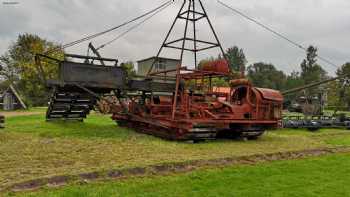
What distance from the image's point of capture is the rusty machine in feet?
40.9

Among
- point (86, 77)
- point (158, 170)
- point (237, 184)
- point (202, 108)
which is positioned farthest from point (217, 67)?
point (237, 184)

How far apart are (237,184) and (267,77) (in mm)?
106711

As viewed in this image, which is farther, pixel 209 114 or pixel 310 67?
pixel 310 67

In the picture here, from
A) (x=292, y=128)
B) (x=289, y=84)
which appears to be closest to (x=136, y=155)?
(x=292, y=128)

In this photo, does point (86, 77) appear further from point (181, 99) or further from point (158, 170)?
point (158, 170)

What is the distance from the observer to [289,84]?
106188 mm

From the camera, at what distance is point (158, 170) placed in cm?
738

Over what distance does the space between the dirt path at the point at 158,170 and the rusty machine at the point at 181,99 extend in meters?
2.96

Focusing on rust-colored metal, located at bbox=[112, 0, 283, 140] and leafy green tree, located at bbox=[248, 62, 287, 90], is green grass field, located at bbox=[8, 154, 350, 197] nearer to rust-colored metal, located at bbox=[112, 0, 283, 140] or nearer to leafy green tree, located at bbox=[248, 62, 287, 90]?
rust-colored metal, located at bbox=[112, 0, 283, 140]

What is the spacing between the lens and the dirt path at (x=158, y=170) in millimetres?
5900

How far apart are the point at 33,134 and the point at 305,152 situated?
8.11 m

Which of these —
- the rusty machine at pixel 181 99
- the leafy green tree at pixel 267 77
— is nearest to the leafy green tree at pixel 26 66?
the rusty machine at pixel 181 99

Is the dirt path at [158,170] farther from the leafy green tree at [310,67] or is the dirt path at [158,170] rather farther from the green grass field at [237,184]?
the leafy green tree at [310,67]

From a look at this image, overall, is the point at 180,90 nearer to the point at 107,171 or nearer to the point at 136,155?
the point at 136,155
